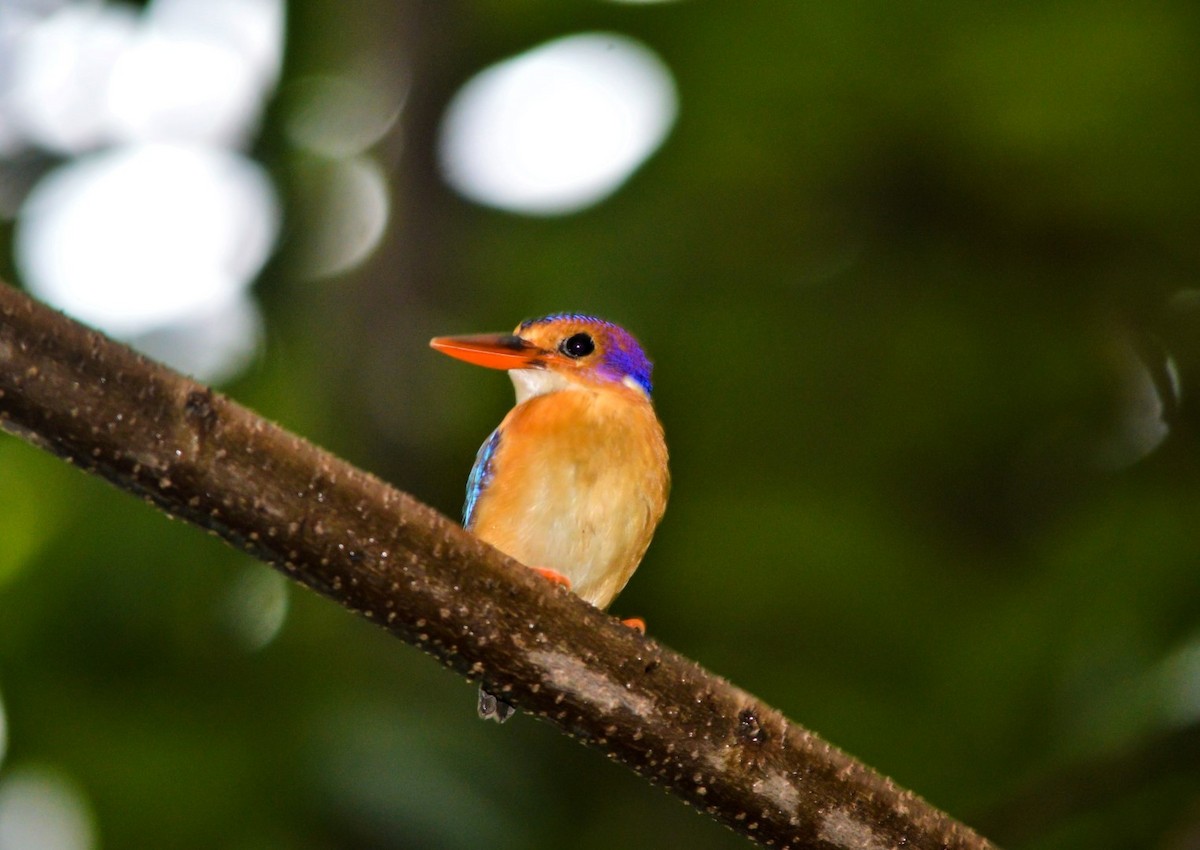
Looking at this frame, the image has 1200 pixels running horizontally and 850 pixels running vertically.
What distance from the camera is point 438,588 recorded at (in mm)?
1912

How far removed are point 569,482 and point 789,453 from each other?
1.35m

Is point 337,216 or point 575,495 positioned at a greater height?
point 337,216

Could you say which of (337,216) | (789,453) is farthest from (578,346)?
(337,216)

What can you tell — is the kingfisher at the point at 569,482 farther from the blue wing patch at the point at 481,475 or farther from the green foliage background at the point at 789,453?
the green foliage background at the point at 789,453

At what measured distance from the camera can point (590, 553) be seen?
3.50m

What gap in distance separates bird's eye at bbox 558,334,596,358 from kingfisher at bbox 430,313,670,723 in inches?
4.4

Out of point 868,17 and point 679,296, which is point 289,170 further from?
point 868,17

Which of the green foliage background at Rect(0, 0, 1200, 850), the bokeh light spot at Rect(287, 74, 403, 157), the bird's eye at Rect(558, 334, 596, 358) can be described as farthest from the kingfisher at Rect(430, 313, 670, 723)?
the bokeh light spot at Rect(287, 74, 403, 157)

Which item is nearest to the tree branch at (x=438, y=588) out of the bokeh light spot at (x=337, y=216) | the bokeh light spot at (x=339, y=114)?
the bokeh light spot at (x=337, y=216)

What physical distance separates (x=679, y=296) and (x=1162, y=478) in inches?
61.5

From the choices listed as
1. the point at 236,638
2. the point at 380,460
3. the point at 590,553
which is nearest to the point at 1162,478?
the point at 590,553

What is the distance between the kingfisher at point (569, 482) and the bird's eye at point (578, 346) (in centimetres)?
11

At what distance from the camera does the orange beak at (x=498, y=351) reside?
373 cm

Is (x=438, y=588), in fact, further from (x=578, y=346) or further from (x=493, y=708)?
(x=578, y=346)
